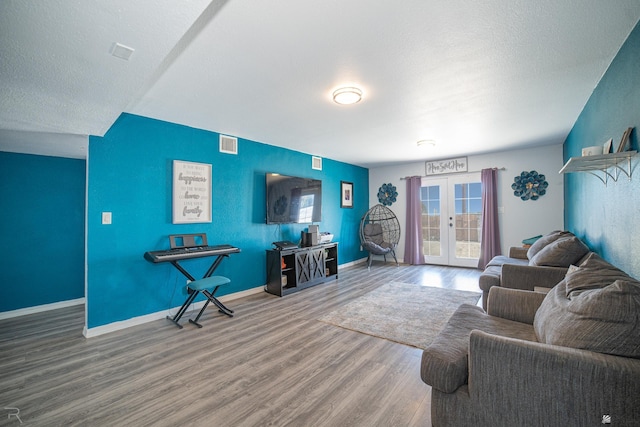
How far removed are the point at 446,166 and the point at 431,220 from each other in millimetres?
1270

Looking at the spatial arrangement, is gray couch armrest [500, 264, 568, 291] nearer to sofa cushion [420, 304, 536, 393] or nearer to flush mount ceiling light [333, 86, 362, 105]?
sofa cushion [420, 304, 536, 393]

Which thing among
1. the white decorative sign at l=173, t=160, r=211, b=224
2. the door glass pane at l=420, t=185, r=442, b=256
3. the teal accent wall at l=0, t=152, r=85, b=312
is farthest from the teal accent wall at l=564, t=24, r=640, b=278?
the teal accent wall at l=0, t=152, r=85, b=312

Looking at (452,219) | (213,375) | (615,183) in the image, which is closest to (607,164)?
(615,183)

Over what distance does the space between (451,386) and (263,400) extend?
1.20 m

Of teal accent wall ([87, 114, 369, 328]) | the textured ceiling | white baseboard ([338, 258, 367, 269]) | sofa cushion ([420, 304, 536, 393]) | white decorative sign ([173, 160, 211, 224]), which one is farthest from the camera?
white baseboard ([338, 258, 367, 269])

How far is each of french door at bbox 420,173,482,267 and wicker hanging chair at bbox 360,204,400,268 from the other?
69cm

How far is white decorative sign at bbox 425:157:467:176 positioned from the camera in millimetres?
5941

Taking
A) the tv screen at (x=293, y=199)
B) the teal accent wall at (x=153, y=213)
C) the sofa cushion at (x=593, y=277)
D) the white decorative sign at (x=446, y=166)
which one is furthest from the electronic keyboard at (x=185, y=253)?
the white decorative sign at (x=446, y=166)

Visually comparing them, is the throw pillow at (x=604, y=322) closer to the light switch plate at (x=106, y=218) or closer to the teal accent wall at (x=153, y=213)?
the teal accent wall at (x=153, y=213)

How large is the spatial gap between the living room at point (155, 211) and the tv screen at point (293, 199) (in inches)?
7.7

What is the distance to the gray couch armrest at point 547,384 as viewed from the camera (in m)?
1.00

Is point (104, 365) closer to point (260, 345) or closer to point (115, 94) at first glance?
point (260, 345)

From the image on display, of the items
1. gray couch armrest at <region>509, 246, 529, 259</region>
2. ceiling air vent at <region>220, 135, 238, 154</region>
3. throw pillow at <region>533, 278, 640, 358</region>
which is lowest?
gray couch armrest at <region>509, 246, 529, 259</region>

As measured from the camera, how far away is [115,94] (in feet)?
6.92
